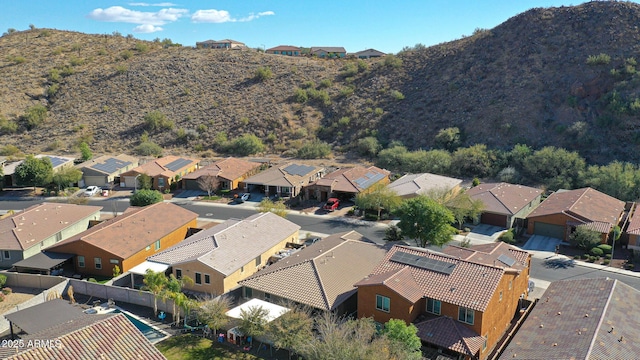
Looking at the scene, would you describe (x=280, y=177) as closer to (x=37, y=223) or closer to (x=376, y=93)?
(x=37, y=223)

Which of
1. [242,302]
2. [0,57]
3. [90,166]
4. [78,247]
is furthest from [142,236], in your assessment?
[0,57]

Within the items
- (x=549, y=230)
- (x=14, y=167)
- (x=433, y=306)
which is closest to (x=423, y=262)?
(x=433, y=306)

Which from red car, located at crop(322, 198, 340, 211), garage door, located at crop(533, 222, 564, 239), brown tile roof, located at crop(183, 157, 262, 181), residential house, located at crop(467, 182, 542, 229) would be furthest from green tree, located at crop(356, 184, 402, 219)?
brown tile roof, located at crop(183, 157, 262, 181)

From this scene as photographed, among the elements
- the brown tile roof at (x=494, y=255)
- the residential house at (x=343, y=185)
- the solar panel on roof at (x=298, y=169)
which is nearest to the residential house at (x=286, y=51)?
the solar panel on roof at (x=298, y=169)

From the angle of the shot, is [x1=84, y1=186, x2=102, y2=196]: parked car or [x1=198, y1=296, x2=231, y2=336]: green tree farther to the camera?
[x1=84, y1=186, x2=102, y2=196]: parked car

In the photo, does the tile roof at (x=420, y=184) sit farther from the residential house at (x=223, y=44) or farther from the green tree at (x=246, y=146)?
the residential house at (x=223, y=44)

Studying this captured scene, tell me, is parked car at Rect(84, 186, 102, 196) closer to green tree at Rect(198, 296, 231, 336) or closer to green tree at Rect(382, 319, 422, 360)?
green tree at Rect(198, 296, 231, 336)

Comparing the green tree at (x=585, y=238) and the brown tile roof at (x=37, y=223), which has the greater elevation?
the brown tile roof at (x=37, y=223)
